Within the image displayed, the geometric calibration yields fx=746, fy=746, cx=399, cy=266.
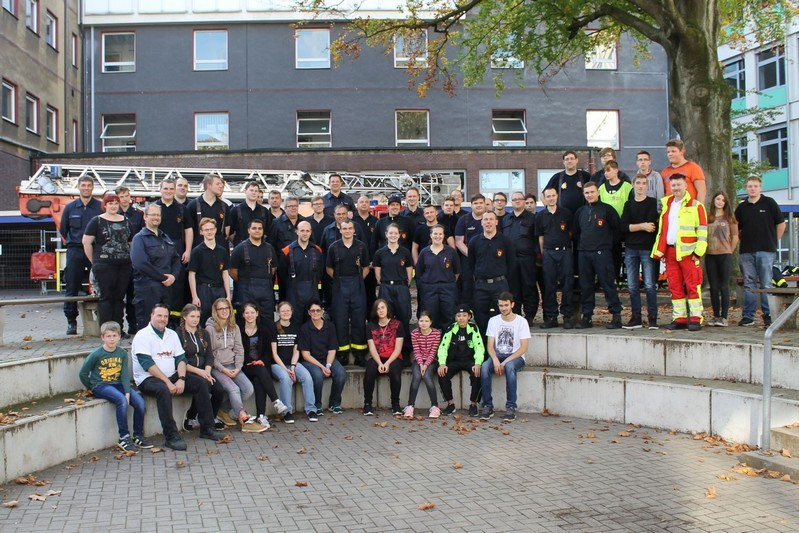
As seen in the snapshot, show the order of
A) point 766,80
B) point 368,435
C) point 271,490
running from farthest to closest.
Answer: point 766,80, point 368,435, point 271,490

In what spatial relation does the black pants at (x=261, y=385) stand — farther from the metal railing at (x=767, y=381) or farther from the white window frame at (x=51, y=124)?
the white window frame at (x=51, y=124)

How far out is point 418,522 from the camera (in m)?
5.46

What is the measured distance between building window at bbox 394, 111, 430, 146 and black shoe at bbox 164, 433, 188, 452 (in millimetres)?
24097

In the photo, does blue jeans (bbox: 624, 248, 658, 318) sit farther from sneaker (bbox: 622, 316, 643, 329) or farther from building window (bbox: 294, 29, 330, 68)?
building window (bbox: 294, 29, 330, 68)

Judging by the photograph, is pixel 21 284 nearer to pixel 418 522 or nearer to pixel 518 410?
pixel 518 410

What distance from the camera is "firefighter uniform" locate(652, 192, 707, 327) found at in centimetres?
957

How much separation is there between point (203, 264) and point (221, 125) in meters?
22.5

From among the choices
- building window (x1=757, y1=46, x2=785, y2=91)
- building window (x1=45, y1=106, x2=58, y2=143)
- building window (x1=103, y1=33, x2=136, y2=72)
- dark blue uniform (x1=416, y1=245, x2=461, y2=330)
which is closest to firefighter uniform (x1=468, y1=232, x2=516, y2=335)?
dark blue uniform (x1=416, y1=245, x2=461, y2=330)

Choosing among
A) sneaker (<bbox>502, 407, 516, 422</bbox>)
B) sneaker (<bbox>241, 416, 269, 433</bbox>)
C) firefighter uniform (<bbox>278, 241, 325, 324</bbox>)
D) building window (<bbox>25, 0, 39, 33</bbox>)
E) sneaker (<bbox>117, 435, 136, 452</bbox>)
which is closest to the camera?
sneaker (<bbox>117, 435, 136, 452</bbox>)

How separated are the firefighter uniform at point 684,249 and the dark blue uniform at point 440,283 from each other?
2.68 metres

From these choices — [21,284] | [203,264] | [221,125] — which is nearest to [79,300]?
[203,264]

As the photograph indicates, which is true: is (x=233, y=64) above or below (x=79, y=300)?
above

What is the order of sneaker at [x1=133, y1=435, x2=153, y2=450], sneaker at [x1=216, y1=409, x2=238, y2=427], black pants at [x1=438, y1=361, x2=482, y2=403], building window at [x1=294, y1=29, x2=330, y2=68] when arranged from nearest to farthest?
sneaker at [x1=133, y1=435, x2=153, y2=450] < sneaker at [x1=216, y1=409, x2=238, y2=427] < black pants at [x1=438, y1=361, x2=482, y2=403] < building window at [x1=294, y1=29, x2=330, y2=68]

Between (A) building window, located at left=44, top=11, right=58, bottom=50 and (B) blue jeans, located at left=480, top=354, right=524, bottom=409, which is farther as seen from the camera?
(A) building window, located at left=44, top=11, right=58, bottom=50
